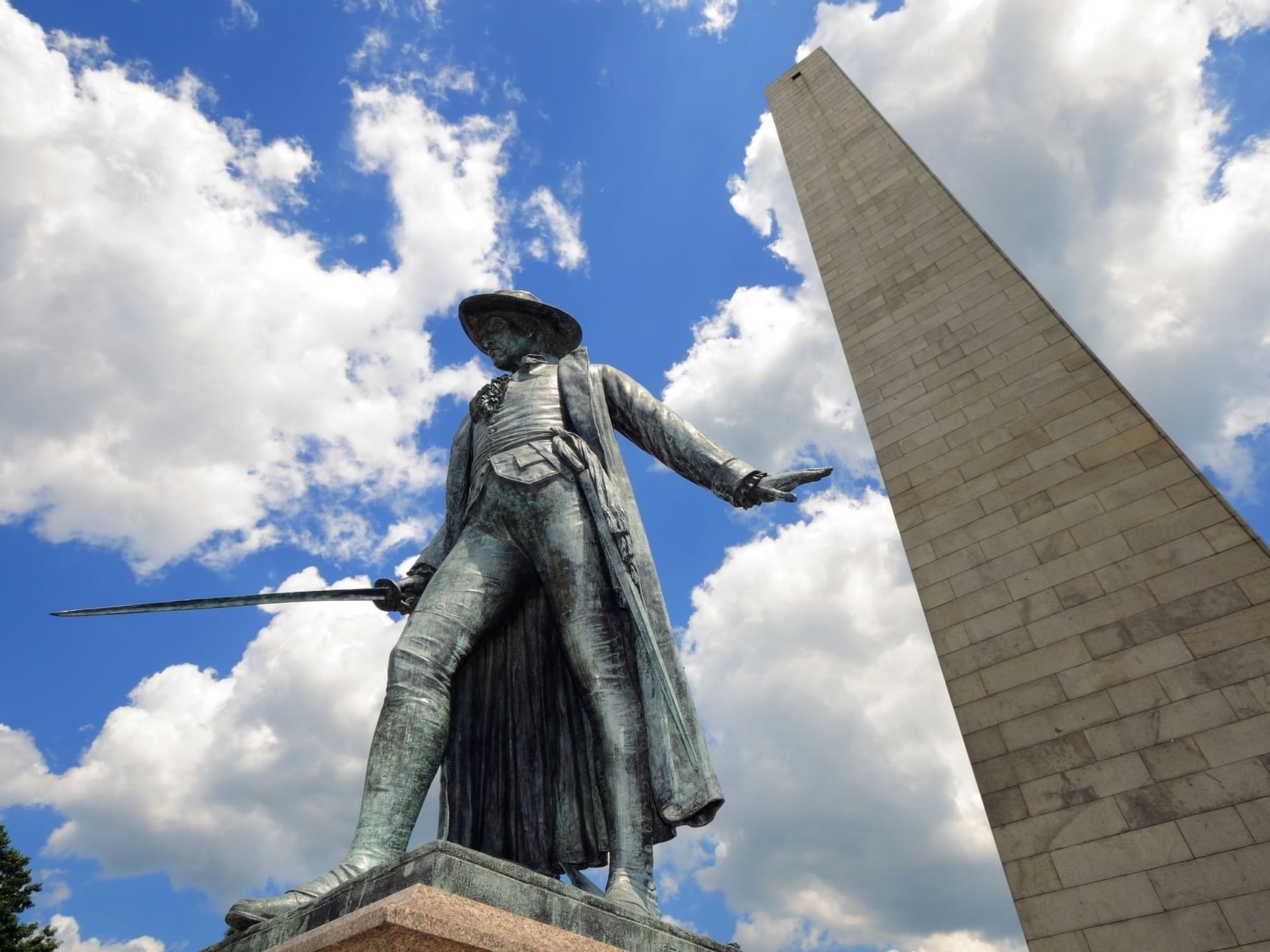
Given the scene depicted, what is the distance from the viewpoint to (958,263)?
12.5 metres

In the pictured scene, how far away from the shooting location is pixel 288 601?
12.9ft

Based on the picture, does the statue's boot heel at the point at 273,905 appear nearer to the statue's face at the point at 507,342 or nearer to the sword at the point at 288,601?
the sword at the point at 288,601

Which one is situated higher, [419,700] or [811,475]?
[811,475]

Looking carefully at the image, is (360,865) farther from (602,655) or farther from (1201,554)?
(1201,554)

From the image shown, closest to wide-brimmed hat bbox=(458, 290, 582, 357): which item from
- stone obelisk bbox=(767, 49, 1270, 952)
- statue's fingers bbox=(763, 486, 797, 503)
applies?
statue's fingers bbox=(763, 486, 797, 503)

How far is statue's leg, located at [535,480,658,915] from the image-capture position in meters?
2.95

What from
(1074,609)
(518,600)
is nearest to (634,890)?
(518,600)

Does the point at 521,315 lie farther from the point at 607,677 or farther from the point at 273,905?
the point at 273,905

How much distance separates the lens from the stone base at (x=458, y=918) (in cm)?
173

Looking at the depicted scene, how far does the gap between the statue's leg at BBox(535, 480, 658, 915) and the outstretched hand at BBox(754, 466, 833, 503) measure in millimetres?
856

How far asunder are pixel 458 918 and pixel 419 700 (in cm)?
136

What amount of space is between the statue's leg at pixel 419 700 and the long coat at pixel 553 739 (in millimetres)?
281

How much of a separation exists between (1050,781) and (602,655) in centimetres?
688

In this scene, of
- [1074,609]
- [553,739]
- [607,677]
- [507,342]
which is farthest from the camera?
[1074,609]
